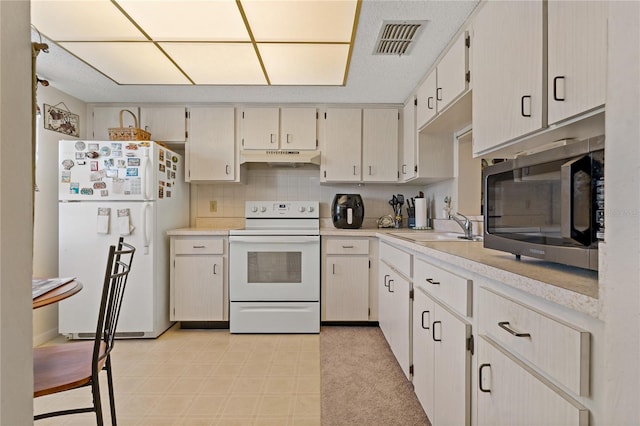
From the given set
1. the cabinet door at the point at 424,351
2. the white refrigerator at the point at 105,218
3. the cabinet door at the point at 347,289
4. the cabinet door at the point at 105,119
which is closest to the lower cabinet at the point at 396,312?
the cabinet door at the point at 424,351

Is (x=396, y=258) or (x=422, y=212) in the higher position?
(x=422, y=212)

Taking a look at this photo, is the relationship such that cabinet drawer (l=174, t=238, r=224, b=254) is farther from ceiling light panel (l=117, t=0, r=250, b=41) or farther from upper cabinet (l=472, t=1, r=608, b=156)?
upper cabinet (l=472, t=1, r=608, b=156)

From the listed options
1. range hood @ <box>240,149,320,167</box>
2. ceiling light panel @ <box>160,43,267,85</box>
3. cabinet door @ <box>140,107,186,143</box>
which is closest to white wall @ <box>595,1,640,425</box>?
ceiling light panel @ <box>160,43,267,85</box>

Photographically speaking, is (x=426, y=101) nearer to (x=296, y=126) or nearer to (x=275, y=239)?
(x=296, y=126)

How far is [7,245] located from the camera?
0.50 metres

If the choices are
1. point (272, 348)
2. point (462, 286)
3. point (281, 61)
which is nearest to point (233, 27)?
point (281, 61)

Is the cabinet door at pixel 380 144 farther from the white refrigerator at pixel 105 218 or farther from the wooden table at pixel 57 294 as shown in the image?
the wooden table at pixel 57 294

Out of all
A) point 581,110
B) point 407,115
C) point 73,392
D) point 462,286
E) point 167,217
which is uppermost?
point 407,115

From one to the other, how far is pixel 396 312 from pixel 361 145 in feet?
5.52

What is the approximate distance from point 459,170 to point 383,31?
4.26 ft

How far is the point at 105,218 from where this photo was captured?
8.89 feet

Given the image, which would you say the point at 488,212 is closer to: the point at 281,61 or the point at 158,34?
the point at 281,61

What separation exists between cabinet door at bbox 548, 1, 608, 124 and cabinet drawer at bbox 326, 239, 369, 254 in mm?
2001

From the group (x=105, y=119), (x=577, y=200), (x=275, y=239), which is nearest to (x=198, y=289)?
(x=275, y=239)
